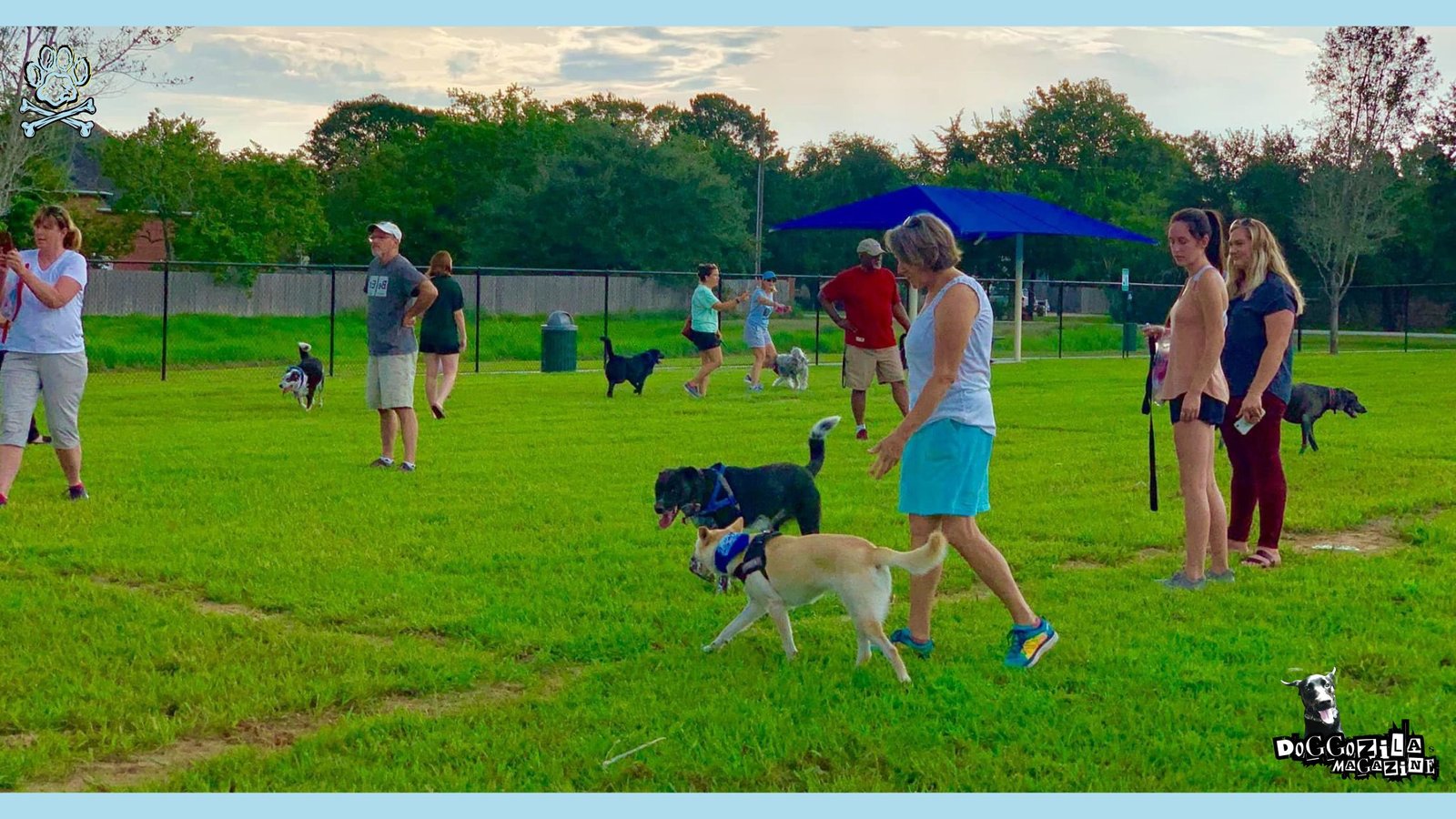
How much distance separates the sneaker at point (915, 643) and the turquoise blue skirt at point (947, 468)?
0.59 m

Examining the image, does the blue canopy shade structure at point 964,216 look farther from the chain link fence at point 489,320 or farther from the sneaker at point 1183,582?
the sneaker at point 1183,582

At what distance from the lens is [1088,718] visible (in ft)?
15.4

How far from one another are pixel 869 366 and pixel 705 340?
5.72 metres

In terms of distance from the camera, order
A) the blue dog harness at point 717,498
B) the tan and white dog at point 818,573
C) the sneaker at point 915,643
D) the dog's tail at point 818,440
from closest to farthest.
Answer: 1. the tan and white dog at point 818,573
2. the sneaker at point 915,643
3. the blue dog harness at point 717,498
4. the dog's tail at point 818,440

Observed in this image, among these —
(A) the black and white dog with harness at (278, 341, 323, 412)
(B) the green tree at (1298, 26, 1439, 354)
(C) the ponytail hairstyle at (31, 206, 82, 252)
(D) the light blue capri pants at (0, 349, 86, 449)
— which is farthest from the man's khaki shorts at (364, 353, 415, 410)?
(B) the green tree at (1298, 26, 1439, 354)

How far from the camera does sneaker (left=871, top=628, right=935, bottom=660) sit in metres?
5.54

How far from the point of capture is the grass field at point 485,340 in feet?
88.2

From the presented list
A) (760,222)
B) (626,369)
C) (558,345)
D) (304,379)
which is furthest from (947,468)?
(760,222)

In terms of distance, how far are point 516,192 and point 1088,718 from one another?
50.6 m

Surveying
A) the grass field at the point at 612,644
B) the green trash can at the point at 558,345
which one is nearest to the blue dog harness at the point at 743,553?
the grass field at the point at 612,644

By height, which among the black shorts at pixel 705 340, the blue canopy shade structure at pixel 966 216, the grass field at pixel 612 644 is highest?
the blue canopy shade structure at pixel 966 216

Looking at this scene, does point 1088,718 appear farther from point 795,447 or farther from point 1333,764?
point 795,447

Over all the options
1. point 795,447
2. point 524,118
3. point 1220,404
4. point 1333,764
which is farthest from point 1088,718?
point 524,118

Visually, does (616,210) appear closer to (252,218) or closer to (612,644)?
(252,218)
